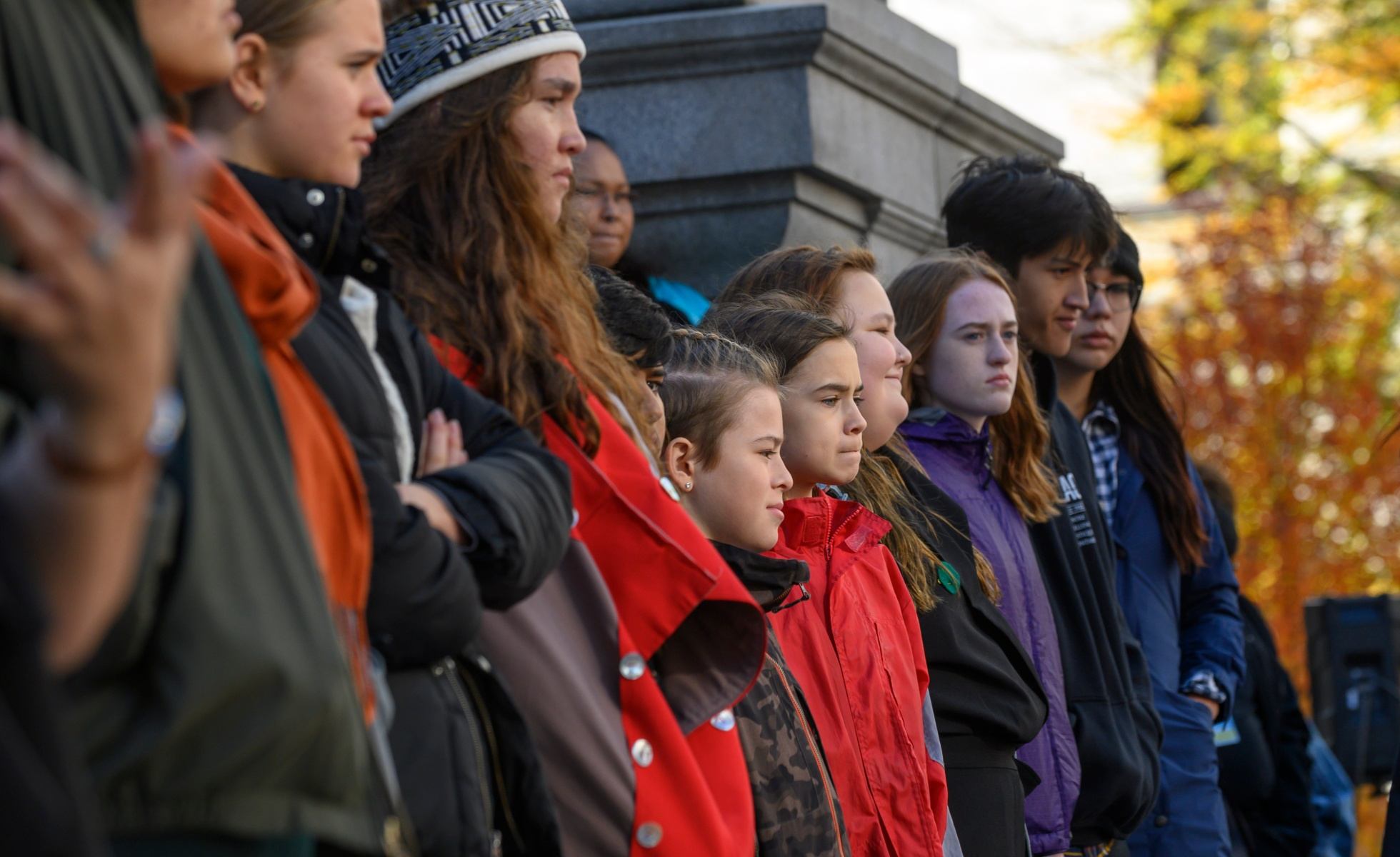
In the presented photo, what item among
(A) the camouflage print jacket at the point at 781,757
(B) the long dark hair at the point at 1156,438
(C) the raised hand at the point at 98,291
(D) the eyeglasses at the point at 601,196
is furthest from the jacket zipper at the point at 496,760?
(B) the long dark hair at the point at 1156,438

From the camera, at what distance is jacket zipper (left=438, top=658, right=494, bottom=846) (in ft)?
8.22

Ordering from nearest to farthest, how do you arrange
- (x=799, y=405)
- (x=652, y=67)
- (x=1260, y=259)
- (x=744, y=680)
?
(x=744, y=680) < (x=799, y=405) < (x=652, y=67) < (x=1260, y=259)

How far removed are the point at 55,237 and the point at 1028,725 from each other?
331cm

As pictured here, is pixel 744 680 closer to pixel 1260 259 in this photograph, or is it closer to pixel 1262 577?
pixel 1262 577

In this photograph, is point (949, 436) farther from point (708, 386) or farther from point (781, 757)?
point (781, 757)

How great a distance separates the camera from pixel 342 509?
2275mm

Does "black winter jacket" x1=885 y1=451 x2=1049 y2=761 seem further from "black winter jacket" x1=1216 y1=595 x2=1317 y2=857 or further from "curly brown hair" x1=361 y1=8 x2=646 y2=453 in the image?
"black winter jacket" x1=1216 y1=595 x2=1317 y2=857

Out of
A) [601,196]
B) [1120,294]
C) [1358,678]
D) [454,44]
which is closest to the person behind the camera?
[454,44]

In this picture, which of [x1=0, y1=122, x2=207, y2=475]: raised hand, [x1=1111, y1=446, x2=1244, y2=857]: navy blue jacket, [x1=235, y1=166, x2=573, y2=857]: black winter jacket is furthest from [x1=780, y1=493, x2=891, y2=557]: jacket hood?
[x1=0, y1=122, x2=207, y2=475]: raised hand

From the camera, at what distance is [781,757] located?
359 cm

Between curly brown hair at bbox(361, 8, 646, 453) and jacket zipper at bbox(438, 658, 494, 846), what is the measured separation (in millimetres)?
582

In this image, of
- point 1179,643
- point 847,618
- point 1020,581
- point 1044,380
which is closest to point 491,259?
point 847,618

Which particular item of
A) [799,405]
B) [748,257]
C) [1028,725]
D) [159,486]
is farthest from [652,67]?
[159,486]

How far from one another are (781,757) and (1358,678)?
23.4ft
